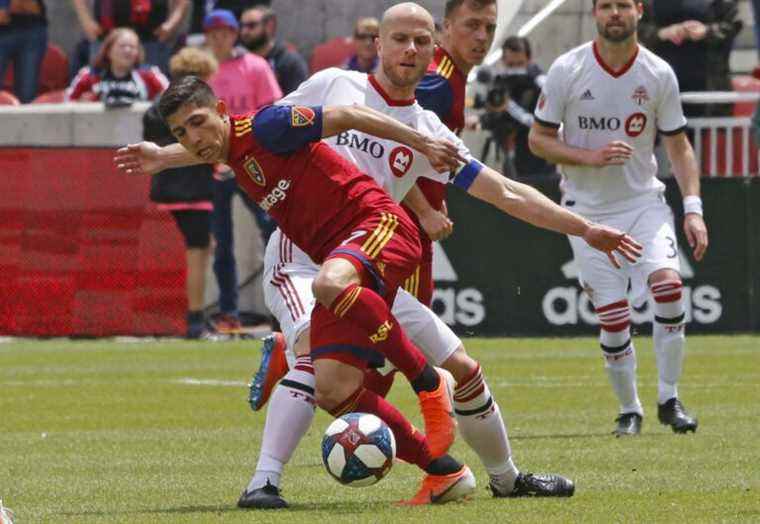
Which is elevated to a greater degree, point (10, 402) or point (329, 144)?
point (329, 144)

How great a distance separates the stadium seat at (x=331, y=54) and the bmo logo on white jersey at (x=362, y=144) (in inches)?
521

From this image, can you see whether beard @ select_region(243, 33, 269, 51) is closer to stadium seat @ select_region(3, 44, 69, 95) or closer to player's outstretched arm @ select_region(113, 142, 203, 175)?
stadium seat @ select_region(3, 44, 69, 95)

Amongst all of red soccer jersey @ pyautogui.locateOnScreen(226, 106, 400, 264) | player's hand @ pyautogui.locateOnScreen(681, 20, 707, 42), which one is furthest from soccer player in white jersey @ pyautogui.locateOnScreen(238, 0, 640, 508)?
player's hand @ pyautogui.locateOnScreen(681, 20, 707, 42)

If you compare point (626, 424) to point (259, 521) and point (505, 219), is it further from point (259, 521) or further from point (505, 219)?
point (505, 219)

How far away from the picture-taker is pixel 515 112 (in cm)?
1930

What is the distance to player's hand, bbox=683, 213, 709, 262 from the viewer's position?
11383 millimetres

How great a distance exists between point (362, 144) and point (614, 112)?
10.6 feet

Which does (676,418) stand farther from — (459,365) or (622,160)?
(459,365)

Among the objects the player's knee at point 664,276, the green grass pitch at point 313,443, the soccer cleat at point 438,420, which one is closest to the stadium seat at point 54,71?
the green grass pitch at point 313,443

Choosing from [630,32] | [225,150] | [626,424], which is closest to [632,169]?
[630,32]

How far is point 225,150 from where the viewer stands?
8391 mm

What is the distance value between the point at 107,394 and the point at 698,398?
4086mm

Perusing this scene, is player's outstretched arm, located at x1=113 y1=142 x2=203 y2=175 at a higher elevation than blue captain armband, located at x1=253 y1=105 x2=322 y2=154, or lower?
lower

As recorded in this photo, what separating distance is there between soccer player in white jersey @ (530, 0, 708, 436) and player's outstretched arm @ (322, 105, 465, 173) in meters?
3.74
